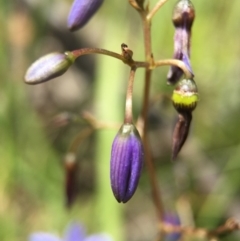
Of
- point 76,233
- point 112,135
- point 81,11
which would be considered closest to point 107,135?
point 112,135

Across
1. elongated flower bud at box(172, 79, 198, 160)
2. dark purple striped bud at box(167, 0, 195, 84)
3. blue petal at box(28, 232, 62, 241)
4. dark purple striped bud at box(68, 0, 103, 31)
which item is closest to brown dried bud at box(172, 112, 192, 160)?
elongated flower bud at box(172, 79, 198, 160)

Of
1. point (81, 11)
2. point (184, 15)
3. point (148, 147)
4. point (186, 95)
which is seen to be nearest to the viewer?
point (186, 95)

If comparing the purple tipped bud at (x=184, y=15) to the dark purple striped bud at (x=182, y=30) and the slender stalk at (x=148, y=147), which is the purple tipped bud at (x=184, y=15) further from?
the slender stalk at (x=148, y=147)

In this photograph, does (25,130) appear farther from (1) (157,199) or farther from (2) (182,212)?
(1) (157,199)

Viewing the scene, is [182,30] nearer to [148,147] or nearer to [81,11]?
[81,11]

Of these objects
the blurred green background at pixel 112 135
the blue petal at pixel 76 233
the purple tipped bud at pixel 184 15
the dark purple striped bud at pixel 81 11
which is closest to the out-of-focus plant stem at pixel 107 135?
the blurred green background at pixel 112 135
